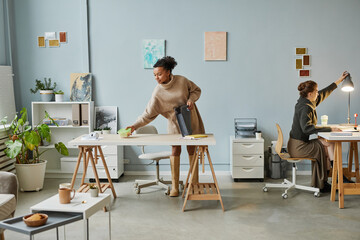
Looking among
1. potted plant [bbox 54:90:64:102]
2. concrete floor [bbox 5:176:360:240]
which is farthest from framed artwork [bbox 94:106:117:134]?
concrete floor [bbox 5:176:360:240]

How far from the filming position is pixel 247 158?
5664 mm

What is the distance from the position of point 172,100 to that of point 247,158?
1.48m

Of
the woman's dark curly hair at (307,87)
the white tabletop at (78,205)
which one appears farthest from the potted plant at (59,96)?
the woman's dark curly hair at (307,87)

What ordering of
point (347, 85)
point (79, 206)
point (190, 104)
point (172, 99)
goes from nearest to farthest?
1. point (79, 206)
2. point (190, 104)
3. point (172, 99)
4. point (347, 85)

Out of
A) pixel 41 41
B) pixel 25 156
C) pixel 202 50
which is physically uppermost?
pixel 41 41

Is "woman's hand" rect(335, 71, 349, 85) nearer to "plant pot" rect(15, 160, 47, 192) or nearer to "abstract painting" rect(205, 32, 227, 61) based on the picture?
"abstract painting" rect(205, 32, 227, 61)

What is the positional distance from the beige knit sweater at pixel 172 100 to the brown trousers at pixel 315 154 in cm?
113

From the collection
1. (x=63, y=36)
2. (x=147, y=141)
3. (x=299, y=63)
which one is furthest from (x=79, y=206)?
(x=299, y=63)

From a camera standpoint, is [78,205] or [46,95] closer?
[78,205]

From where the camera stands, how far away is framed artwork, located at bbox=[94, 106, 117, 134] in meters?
6.16

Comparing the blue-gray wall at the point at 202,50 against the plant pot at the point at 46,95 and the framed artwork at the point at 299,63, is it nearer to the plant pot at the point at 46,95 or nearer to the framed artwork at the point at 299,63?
the framed artwork at the point at 299,63

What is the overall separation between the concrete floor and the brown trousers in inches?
7.5

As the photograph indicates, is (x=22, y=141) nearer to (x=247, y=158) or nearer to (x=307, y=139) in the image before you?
(x=247, y=158)

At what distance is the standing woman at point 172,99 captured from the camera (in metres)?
4.73
